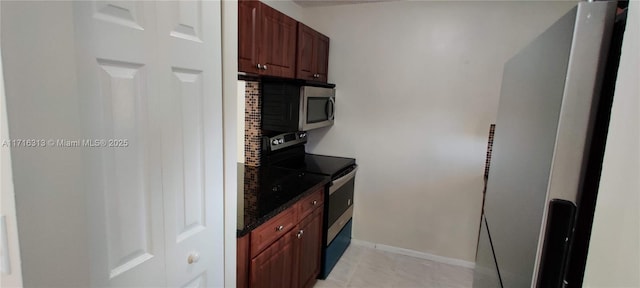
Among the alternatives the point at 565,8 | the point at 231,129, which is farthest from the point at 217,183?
the point at 565,8

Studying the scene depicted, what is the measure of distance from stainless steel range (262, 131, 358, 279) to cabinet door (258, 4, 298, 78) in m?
0.59

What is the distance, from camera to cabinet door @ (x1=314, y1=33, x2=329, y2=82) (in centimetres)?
284

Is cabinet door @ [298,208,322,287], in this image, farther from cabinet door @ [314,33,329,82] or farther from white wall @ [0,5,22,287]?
white wall @ [0,5,22,287]

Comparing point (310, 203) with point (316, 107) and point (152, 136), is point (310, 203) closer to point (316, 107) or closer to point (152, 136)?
point (316, 107)

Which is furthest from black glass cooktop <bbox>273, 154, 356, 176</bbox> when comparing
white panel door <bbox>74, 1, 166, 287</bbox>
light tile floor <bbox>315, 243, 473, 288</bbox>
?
white panel door <bbox>74, 1, 166, 287</bbox>

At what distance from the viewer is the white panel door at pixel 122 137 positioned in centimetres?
71

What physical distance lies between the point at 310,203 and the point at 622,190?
5.96 ft

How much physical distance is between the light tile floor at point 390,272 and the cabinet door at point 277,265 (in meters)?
0.64

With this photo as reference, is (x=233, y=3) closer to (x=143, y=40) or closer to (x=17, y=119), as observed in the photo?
(x=143, y=40)

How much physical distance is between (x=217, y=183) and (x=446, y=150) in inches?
88.5

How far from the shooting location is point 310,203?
2.24m

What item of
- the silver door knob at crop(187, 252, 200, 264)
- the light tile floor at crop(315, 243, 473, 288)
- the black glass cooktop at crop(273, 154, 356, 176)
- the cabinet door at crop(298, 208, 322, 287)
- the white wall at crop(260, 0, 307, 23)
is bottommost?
the light tile floor at crop(315, 243, 473, 288)

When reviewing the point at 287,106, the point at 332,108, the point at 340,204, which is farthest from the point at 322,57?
the point at 340,204

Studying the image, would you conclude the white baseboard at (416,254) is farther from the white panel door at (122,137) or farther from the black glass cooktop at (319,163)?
the white panel door at (122,137)
